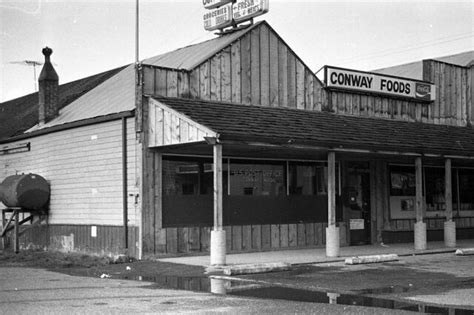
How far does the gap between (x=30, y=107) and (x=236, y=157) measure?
40.1 ft

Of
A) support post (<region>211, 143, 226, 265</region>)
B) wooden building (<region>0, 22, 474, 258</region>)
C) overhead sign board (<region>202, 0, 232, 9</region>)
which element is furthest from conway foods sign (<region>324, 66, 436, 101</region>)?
support post (<region>211, 143, 226, 265</region>)

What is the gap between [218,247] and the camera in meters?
15.7

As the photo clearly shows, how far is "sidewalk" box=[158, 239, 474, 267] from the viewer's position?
17.1 metres

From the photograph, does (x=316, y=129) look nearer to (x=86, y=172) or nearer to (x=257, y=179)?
(x=257, y=179)

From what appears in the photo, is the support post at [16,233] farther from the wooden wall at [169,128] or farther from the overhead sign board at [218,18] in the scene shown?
the overhead sign board at [218,18]

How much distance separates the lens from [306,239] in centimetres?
2127

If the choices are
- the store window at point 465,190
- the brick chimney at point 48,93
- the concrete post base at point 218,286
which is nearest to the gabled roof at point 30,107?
the brick chimney at point 48,93

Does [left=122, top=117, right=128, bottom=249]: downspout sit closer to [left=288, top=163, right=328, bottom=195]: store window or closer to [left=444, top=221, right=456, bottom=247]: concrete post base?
[left=288, top=163, right=328, bottom=195]: store window

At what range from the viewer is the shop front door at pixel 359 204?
22.5 meters

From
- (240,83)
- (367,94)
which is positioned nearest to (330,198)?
(240,83)

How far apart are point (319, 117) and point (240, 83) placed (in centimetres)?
261

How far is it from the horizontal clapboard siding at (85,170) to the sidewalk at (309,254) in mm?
2416

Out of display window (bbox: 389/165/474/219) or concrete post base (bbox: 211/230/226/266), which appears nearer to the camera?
concrete post base (bbox: 211/230/226/266)

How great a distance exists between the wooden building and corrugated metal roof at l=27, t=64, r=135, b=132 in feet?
0.29
